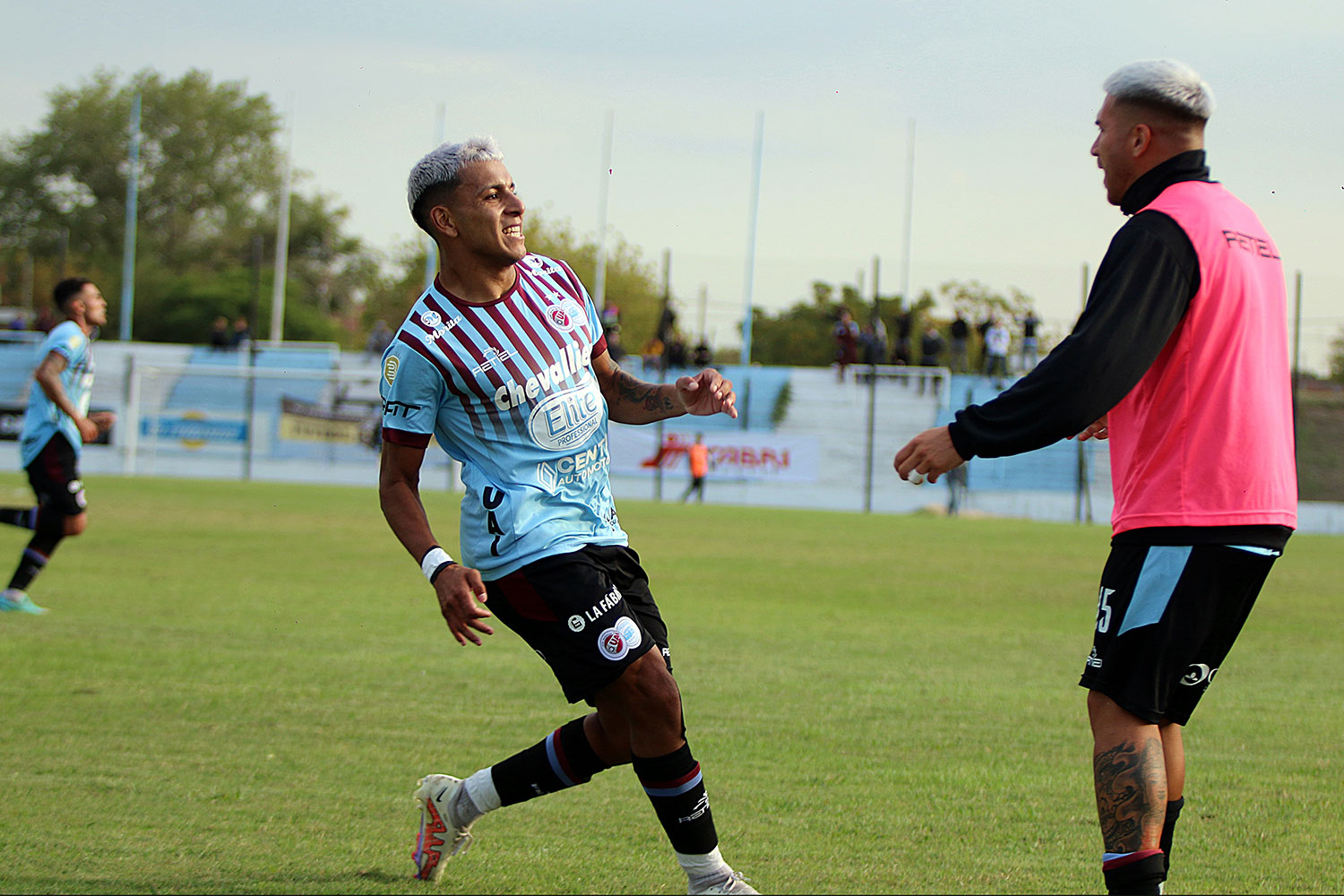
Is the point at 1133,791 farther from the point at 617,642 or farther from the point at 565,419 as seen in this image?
the point at 565,419

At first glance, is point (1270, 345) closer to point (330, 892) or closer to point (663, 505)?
point (330, 892)

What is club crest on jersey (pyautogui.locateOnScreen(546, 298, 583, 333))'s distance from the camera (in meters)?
3.96

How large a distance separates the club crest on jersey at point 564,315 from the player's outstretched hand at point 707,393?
0.38m

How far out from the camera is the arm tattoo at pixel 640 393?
4199 millimetres

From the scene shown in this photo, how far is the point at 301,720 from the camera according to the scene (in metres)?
6.13

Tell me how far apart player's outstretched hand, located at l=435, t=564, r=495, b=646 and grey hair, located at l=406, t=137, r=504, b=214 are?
1.17 m

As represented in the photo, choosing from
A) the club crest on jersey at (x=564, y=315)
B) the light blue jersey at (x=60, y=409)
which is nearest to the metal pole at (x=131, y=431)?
the light blue jersey at (x=60, y=409)

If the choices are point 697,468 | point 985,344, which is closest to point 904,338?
point 985,344

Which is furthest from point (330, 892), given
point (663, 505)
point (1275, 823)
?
point (663, 505)

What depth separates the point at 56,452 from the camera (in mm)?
9492

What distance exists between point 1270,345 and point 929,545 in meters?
15.5

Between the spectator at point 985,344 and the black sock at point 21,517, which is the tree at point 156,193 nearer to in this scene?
the spectator at point 985,344

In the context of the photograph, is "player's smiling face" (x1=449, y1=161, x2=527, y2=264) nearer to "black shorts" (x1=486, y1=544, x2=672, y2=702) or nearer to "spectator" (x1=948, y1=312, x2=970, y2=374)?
"black shorts" (x1=486, y1=544, x2=672, y2=702)

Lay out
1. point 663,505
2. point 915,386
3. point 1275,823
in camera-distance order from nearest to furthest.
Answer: point 1275,823 → point 663,505 → point 915,386
